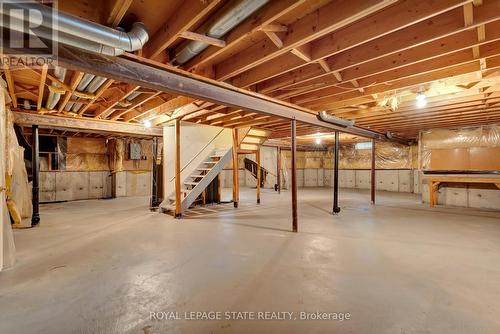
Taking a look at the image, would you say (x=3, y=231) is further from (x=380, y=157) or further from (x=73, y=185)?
(x=380, y=157)

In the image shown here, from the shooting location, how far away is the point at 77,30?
58.8 inches

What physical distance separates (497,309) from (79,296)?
320cm

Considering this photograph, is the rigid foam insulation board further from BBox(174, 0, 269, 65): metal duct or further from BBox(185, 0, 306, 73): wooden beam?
BBox(185, 0, 306, 73): wooden beam

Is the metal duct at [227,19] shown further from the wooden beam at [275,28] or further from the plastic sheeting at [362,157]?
the plastic sheeting at [362,157]

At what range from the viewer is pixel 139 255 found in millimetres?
2807

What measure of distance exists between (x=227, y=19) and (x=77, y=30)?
98 centimetres

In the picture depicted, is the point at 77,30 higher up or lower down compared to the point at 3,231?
higher up

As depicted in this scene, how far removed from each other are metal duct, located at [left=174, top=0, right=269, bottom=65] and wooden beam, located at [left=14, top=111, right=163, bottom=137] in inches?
148

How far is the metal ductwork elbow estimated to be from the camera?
14.1 feet

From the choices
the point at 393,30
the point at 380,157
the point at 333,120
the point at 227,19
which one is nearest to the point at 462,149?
the point at 333,120

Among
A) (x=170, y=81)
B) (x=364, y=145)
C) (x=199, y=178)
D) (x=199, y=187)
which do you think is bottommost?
(x=199, y=187)

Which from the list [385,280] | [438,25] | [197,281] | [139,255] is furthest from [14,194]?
[438,25]

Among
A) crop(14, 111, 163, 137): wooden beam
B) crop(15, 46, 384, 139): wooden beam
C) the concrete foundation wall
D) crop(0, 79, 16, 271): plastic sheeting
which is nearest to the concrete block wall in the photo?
the concrete foundation wall

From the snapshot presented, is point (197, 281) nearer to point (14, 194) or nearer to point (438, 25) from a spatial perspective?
point (438, 25)
